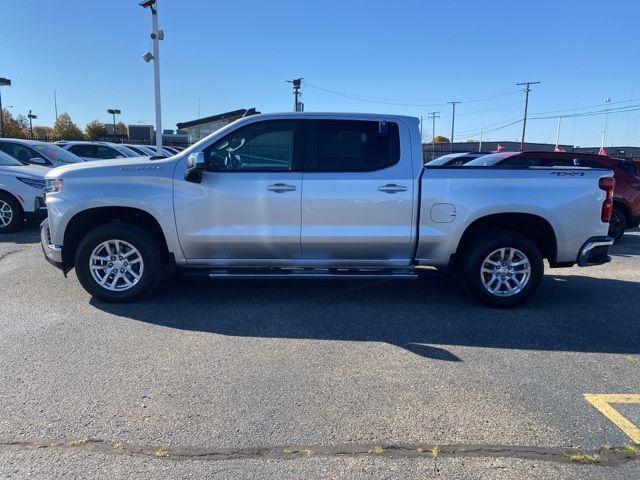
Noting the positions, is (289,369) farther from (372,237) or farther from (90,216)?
(90,216)

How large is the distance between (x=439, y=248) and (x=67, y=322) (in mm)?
3847

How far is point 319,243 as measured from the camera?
5.30 m

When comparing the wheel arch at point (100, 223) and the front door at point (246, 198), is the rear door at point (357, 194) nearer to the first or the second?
the front door at point (246, 198)

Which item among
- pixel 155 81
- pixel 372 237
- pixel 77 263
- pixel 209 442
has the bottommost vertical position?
pixel 209 442

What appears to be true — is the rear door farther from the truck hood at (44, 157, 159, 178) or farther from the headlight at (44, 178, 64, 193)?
the headlight at (44, 178, 64, 193)

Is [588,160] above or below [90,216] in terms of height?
above

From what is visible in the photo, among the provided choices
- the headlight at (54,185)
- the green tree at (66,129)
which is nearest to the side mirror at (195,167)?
the headlight at (54,185)

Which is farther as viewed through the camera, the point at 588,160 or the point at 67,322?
the point at 588,160

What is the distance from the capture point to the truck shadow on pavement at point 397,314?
458 cm

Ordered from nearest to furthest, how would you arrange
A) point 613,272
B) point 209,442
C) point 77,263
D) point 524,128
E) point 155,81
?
point 209,442, point 77,263, point 613,272, point 155,81, point 524,128

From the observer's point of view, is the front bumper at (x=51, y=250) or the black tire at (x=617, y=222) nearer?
the front bumper at (x=51, y=250)

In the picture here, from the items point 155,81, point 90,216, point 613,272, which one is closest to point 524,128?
point 155,81

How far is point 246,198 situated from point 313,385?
2275 mm

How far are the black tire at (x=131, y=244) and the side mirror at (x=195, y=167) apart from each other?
79 centimetres
